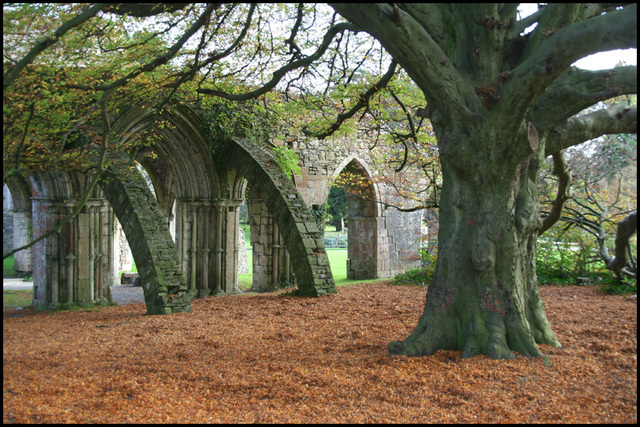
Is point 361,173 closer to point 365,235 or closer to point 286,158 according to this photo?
point 365,235

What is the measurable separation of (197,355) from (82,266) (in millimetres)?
5796

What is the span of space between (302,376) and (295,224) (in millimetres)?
4639

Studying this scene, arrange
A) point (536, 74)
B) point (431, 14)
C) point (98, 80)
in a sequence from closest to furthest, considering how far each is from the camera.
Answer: point (536, 74)
point (431, 14)
point (98, 80)

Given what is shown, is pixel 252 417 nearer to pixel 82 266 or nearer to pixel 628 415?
pixel 628 415

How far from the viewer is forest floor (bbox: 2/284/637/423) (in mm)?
3021

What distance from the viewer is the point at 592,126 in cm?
448

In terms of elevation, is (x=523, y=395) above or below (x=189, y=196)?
below

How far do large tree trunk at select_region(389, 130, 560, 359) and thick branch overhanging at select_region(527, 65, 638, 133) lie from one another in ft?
1.27

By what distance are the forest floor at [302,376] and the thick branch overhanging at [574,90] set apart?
1.80 meters

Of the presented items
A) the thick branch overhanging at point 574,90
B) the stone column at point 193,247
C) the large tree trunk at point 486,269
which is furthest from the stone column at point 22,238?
the thick branch overhanging at point 574,90

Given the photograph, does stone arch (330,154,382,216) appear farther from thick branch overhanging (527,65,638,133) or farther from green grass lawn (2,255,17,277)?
green grass lawn (2,255,17,277)

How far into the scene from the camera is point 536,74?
11.1 ft

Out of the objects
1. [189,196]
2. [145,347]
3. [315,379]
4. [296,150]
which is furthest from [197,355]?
[296,150]

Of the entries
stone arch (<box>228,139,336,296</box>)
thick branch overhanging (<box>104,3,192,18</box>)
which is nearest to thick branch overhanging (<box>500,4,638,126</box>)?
thick branch overhanging (<box>104,3,192,18</box>)
